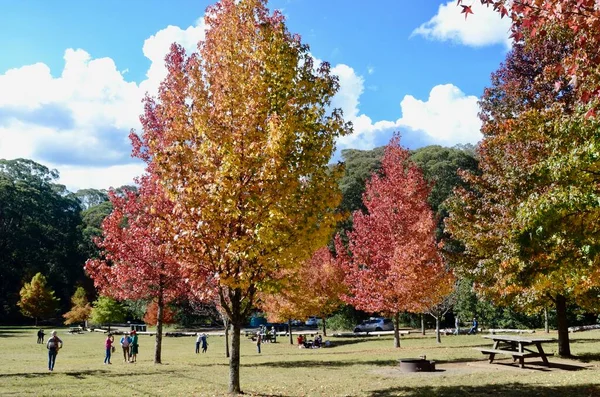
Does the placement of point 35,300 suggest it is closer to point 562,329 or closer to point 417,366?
point 417,366

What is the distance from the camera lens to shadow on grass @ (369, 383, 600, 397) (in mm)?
10672

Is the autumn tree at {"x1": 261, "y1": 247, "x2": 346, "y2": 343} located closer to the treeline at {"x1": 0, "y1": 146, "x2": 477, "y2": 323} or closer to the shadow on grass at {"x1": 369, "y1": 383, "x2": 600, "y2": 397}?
the shadow on grass at {"x1": 369, "y1": 383, "x2": 600, "y2": 397}

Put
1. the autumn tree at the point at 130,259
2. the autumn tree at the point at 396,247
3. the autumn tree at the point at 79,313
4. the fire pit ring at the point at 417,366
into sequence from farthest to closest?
the autumn tree at the point at 79,313
the autumn tree at the point at 396,247
the autumn tree at the point at 130,259
the fire pit ring at the point at 417,366

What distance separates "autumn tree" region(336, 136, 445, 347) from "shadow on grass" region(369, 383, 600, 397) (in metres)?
13.5

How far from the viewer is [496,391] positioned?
11117mm

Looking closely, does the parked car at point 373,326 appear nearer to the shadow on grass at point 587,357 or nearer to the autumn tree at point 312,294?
the autumn tree at point 312,294

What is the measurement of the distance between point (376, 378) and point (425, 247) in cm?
1340

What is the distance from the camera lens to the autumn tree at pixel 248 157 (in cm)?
1012

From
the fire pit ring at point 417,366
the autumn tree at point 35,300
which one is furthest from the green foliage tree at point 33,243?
the fire pit ring at point 417,366

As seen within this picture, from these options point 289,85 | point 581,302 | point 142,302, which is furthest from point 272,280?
point 142,302

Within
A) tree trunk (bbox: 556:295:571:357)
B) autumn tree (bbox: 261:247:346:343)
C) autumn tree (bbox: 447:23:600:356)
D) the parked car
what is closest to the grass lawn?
tree trunk (bbox: 556:295:571:357)

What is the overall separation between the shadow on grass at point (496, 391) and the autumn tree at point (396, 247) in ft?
44.4

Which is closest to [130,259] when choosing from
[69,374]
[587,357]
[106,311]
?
[69,374]

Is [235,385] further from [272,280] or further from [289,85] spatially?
[289,85]
